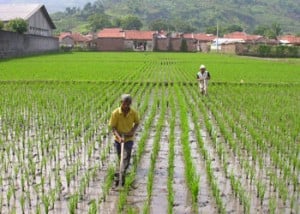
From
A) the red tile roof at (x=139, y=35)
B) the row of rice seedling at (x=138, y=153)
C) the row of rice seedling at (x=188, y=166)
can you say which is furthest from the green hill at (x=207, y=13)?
the row of rice seedling at (x=188, y=166)

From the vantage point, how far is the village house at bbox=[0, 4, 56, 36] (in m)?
42.3

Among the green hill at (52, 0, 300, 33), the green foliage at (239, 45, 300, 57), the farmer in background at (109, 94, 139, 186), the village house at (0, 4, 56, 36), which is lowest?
the farmer in background at (109, 94, 139, 186)

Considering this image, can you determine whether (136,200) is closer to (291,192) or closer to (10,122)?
(291,192)

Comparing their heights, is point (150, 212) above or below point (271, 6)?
below

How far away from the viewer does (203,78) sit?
40.2 ft

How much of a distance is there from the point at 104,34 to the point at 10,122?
53.5 m

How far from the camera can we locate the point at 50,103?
10695mm

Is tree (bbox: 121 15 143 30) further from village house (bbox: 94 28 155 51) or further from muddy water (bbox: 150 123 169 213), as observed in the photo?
muddy water (bbox: 150 123 169 213)

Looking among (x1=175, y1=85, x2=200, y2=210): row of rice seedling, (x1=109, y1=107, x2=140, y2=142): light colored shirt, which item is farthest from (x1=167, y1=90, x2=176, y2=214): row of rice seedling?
(x1=109, y1=107, x2=140, y2=142): light colored shirt

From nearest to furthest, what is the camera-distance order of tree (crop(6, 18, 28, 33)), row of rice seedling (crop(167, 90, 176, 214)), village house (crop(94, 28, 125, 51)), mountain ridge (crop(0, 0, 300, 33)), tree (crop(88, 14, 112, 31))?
row of rice seedling (crop(167, 90, 176, 214)), tree (crop(6, 18, 28, 33)), village house (crop(94, 28, 125, 51)), tree (crop(88, 14, 112, 31)), mountain ridge (crop(0, 0, 300, 33))

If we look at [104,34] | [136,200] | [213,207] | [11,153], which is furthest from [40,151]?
[104,34]

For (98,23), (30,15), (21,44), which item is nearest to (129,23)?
(98,23)

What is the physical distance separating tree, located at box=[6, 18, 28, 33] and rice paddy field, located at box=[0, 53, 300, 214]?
88.2 feet

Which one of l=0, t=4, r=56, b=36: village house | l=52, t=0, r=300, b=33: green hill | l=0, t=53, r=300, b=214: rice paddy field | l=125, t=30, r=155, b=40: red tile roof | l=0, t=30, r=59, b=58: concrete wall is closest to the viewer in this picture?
l=0, t=53, r=300, b=214: rice paddy field
